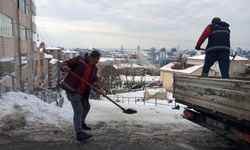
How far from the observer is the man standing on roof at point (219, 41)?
27.3 ft

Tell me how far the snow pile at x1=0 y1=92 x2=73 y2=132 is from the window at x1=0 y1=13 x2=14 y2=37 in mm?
15064

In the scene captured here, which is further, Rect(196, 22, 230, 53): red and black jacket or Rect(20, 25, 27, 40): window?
Rect(20, 25, 27, 40): window

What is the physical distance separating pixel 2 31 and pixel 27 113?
55.1 feet

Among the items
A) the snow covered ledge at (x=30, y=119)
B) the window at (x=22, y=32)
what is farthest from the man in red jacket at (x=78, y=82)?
the window at (x=22, y=32)

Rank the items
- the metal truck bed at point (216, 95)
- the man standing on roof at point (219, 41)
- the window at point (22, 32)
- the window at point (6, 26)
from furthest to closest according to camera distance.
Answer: the window at point (22, 32) < the window at point (6, 26) < the man standing on roof at point (219, 41) < the metal truck bed at point (216, 95)

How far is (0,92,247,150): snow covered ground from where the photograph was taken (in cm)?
673

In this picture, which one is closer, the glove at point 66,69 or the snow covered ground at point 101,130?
the glove at point 66,69

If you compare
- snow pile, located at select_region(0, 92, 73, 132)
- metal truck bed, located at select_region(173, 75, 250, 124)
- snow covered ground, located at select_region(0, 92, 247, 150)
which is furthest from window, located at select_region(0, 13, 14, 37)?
metal truck bed, located at select_region(173, 75, 250, 124)

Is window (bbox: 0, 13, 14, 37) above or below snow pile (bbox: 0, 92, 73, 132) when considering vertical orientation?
above

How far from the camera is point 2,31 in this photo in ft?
77.7

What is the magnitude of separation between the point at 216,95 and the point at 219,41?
93.9 inches

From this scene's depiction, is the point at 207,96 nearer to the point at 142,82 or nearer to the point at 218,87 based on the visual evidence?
the point at 218,87

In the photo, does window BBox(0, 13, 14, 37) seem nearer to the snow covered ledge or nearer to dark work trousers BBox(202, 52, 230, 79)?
the snow covered ledge

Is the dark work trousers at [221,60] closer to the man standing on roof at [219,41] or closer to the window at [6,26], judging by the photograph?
the man standing on roof at [219,41]
